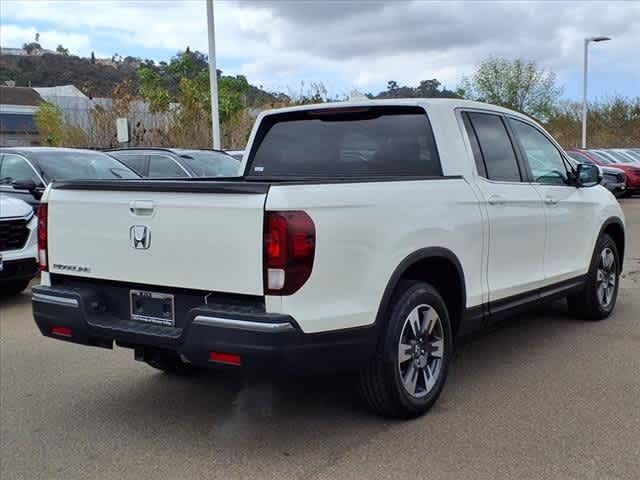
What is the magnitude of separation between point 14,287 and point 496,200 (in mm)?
5930

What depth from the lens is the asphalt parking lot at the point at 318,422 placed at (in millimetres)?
3719

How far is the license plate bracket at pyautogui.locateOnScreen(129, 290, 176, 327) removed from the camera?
3.88 m

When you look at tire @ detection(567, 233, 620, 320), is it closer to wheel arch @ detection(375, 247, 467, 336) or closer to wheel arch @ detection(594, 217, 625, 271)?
wheel arch @ detection(594, 217, 625, 271)

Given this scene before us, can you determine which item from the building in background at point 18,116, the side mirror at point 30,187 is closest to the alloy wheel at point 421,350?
the side mirror at point 30,187

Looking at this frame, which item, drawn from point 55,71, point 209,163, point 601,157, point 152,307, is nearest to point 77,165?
point 209,163

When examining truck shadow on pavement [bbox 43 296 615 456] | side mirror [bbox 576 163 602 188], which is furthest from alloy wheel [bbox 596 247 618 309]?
truck shadow on pavement [bbox 43 296 615 456]

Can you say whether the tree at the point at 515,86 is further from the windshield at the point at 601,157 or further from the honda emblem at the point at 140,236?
the honda emblem at the point at 140,236

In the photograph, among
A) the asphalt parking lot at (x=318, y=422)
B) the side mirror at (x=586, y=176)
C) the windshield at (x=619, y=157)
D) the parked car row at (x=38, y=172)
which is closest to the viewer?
the asphalt parking lot at (x=318, y=422)

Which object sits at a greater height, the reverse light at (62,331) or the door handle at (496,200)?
the door handle at (496,200)

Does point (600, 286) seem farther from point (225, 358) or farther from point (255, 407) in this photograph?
point (225, 358)

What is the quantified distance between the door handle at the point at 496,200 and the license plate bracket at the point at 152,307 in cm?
222

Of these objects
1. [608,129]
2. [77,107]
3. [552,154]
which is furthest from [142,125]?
[608,129]

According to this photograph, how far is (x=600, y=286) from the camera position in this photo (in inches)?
262

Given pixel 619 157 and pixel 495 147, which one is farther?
pixel 619 157
